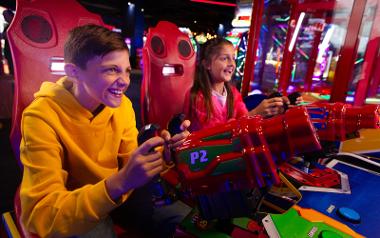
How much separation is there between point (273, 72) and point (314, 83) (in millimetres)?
1026

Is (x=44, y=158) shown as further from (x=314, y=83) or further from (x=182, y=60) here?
(x=314, y=83)

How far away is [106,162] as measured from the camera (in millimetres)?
759

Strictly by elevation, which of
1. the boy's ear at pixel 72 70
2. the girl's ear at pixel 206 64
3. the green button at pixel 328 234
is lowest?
the green button at pixel 328 234

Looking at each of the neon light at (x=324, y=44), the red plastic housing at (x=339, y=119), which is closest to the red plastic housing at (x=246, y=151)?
the red plastic housing at (x=339, y=119)

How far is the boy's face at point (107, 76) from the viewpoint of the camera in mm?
624

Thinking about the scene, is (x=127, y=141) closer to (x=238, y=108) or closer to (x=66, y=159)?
(x=66, y=159)

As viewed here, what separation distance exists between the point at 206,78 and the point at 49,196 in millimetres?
999

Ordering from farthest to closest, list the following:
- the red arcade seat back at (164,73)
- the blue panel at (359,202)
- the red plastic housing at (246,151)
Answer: the red arcade seat back at (164,73) < the blue panel at (359,202) < the red plastic housing at (246,151)

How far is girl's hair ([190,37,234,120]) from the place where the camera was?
4.45 ft

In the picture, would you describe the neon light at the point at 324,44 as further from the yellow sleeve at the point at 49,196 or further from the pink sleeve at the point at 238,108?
the yellow sleeve at the point at 49,196

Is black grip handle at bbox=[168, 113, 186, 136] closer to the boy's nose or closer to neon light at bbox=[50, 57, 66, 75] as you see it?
the boy's nose

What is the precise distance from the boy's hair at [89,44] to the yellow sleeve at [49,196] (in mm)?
167

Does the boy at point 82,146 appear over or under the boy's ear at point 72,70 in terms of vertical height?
under

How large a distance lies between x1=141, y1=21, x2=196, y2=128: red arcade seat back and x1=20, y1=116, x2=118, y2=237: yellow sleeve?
722 mm
